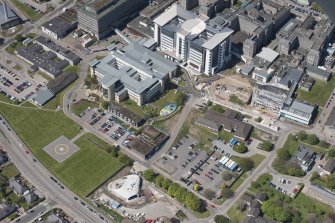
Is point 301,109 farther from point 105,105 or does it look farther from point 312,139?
point 105,105

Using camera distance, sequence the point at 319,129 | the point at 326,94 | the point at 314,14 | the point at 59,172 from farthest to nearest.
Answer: the point at 314,14, the point at 326,94, the point at 319,129, the point at 59,172

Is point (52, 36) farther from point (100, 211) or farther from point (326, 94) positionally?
point (326, 94)

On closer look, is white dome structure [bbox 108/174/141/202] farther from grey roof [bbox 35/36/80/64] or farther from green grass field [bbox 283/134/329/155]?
grey roof [bbox 35/36/80/64]

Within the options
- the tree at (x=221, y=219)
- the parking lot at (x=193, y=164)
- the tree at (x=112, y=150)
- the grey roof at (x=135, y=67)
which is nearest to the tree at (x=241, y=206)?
the tree at (x=221, y=219)

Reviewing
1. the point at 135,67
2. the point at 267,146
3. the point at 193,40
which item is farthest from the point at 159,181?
the point at 193,40

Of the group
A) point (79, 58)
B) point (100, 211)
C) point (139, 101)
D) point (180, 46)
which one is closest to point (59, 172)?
point (100, 211)

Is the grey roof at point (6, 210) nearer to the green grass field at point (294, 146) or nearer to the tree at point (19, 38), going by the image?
the tree at point (19, 38)
